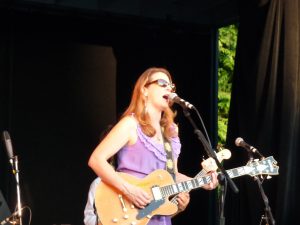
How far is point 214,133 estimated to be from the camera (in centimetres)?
606

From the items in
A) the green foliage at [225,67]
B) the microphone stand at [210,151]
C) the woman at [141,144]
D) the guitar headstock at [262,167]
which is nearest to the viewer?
the microphone stand at [210,151]

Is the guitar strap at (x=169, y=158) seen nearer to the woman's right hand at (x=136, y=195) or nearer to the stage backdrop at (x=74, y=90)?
the woman's right hand at (x=136, y=195)

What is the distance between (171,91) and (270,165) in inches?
36.9

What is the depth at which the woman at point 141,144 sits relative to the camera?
10.6 feet

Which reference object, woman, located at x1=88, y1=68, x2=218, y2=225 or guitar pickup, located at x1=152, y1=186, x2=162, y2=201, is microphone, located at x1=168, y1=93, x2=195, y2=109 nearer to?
woman, located at x1=88, y1=68, x2=218, y2=225

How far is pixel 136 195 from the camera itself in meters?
3.26

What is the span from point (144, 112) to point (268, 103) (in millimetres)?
1677

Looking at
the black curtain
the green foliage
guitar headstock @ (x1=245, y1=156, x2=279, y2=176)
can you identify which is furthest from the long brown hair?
the green foliage

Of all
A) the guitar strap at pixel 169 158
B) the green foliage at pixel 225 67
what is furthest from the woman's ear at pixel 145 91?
the green foliage at pixel 225 67

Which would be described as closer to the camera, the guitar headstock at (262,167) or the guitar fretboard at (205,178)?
the guitar fretboard at (205,178)

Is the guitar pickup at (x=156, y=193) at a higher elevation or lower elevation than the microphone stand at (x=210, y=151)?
lower

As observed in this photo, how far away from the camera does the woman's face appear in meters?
3.35

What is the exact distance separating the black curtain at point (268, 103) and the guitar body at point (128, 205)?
4.75 ft

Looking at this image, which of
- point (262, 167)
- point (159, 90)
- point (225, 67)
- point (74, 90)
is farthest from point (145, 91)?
point (225, 67)
